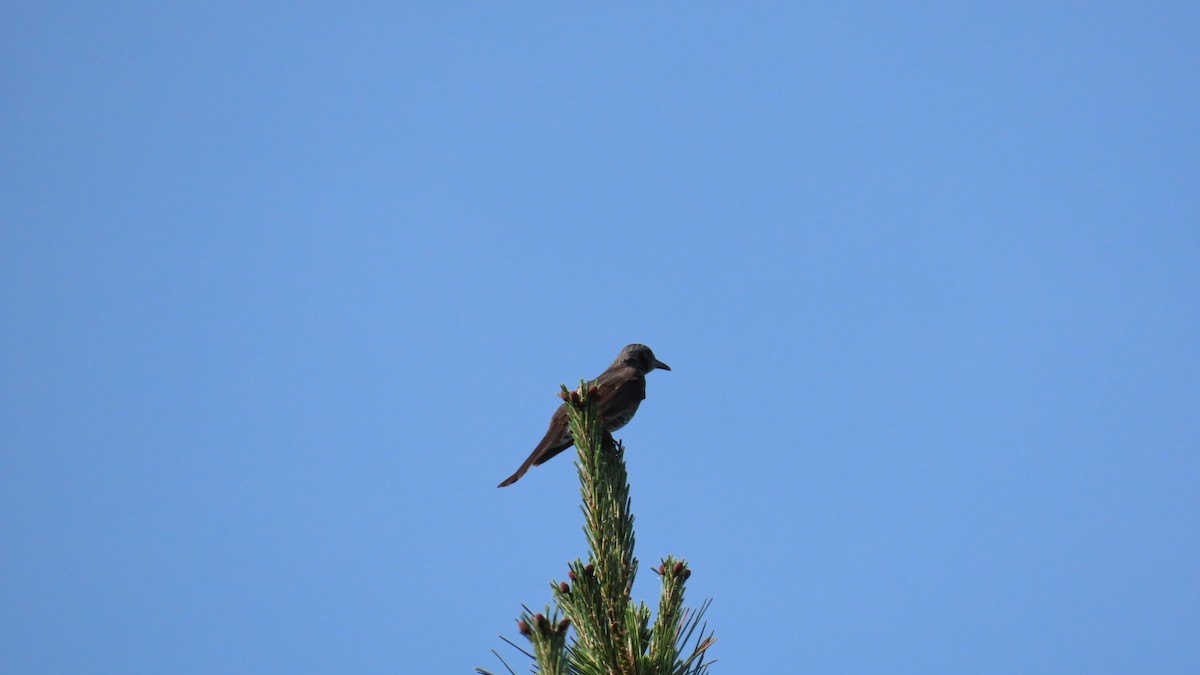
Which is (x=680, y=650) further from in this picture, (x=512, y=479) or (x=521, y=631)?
(x=512, y=479)

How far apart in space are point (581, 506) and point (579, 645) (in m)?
0.59

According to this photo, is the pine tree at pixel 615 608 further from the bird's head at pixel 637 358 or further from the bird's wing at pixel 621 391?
the bird's head at pixel 637 358

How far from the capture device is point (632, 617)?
3.46m

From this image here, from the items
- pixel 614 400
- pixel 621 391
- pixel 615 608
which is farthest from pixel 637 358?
pixel 615 608

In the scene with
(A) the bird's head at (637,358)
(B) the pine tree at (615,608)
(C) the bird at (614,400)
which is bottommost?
(B) the pine tree at (615,608)

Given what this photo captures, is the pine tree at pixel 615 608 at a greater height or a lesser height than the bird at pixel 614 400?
lesser

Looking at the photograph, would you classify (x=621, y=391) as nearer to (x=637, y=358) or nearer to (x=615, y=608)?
(x=637, y=358)

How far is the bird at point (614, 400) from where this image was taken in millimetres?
6016

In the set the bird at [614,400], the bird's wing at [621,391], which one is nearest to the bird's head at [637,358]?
the bird at [614,400]

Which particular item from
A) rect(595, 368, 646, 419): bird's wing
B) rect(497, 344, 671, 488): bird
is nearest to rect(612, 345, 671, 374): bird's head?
rect(497, 344, 671, 488): bird

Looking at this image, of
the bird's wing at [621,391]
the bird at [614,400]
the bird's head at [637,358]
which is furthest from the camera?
the bird's head at [637,358]

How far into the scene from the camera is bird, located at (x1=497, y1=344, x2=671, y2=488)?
6016 millimetres

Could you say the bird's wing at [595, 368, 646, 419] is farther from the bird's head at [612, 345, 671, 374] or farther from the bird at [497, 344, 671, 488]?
the bird's head at [612, 345, 671, 374]

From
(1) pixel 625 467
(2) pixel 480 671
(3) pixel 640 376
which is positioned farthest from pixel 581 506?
(3) pixel 640 376
